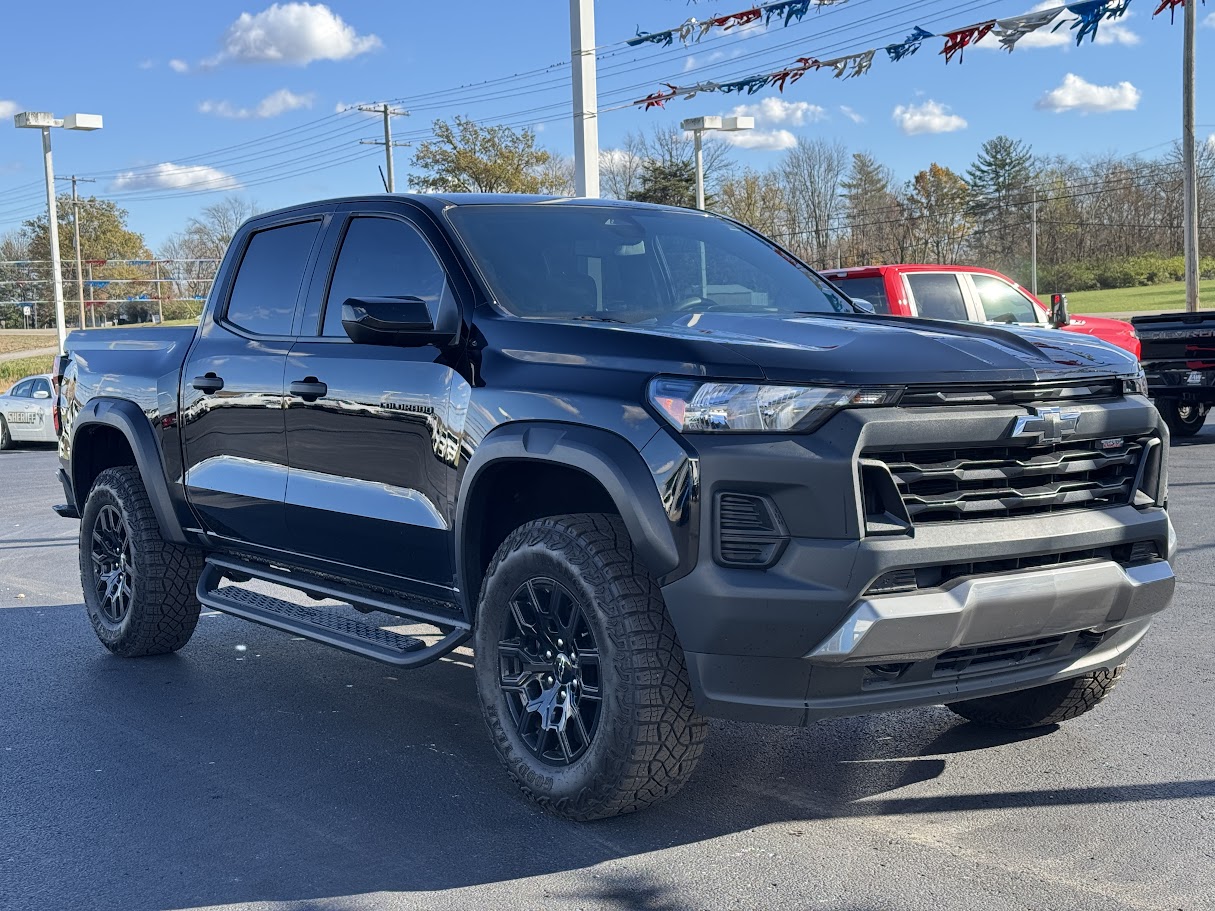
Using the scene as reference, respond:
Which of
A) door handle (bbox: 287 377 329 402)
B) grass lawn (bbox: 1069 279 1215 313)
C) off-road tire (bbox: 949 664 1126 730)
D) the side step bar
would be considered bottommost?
off-road tire (bbox: 949 664 1126 730)

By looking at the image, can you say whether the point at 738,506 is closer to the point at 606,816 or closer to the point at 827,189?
the point at 606,816

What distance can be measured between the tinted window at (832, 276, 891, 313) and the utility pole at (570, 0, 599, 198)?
442cm

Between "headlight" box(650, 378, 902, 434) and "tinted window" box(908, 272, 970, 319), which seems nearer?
"headlight" box(650, 378, 902, 434)

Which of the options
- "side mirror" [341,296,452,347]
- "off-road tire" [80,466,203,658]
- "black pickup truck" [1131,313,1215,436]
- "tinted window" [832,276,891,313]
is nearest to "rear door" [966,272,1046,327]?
"tinted window" [832,276,891,313]

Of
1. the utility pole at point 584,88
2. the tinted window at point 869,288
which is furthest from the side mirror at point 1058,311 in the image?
the utility pole at point 584,88

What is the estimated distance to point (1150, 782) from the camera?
14.1 ft

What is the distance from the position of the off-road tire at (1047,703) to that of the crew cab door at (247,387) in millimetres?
2810

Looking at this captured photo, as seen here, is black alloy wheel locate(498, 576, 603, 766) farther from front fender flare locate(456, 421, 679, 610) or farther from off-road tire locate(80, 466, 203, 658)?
off-road tire locate(80, 466, 203, 658)

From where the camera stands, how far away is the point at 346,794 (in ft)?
14.5

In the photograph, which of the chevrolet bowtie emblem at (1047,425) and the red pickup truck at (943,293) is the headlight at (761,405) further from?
the red pickup truck at (943,293)

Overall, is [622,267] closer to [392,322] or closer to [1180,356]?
[392,322]

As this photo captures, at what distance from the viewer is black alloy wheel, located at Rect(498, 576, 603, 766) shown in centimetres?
401

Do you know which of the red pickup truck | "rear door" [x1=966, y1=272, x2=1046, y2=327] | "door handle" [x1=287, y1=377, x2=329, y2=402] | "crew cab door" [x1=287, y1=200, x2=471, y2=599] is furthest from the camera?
"rear door" [x1=966, y1=272, x2=1046, y2=327]

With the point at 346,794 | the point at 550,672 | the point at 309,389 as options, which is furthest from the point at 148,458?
the point at 550,672
